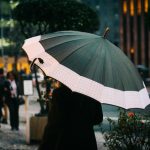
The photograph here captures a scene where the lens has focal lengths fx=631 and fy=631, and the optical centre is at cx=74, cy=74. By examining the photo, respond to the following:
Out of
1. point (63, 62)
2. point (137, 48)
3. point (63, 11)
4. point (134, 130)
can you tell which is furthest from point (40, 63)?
point (137, 48)

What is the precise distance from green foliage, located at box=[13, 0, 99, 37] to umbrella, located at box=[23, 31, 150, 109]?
26.7ft

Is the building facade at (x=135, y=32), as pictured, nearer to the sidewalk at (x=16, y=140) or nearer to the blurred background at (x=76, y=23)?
the blurred background at (x=76, y=23)

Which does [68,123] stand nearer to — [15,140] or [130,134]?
[130,134]

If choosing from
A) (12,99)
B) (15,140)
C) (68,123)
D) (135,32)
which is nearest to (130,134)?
(68,123)

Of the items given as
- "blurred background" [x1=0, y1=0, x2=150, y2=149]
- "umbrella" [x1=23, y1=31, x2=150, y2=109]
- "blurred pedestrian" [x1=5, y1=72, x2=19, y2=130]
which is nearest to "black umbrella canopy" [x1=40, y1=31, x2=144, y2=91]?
"umbrella" [x1=23, y1=31, x2=150, y2=109]

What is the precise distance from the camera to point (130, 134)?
29.3 ft

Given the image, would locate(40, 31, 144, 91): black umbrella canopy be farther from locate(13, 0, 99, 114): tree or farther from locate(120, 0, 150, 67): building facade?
locate(120, 0, 150, 67): building facade

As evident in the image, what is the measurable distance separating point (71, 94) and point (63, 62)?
0.99ft

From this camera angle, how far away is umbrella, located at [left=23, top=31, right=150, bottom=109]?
5543mm

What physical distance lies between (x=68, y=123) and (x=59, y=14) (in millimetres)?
8985

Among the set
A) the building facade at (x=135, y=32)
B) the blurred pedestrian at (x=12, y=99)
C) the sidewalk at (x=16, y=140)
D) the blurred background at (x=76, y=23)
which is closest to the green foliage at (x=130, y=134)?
the sidewalk at (x=16, y=140)

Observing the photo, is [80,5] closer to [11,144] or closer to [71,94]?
[11,144]

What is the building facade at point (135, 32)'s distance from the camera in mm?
71625

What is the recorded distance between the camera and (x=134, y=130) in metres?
8.92
